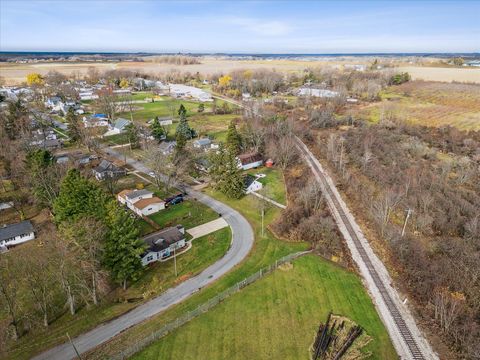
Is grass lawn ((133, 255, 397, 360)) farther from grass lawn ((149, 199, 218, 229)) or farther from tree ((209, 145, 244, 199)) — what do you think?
tree ((209, 145, 244, 199))

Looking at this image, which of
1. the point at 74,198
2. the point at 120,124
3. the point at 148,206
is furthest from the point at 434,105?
the point at 74,198

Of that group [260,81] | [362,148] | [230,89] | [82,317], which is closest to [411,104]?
[362,148]

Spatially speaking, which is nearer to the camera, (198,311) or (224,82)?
(198,311)

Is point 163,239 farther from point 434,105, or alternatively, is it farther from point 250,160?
point 434,105

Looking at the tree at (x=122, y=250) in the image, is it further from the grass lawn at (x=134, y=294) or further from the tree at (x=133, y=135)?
the tree at (x=133, y=135)

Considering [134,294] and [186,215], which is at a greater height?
[186,215]

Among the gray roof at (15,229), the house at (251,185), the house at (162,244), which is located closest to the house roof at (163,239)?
the house at (162,244)

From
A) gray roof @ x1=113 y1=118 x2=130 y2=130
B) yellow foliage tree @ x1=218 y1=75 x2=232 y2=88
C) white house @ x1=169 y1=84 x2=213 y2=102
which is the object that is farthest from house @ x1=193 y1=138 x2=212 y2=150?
yellow foliage tree @ x1=218 y1=75 x2=232 y2=88
